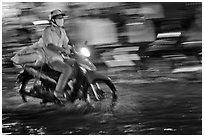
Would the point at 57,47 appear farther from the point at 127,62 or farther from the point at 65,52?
the point at 127,62

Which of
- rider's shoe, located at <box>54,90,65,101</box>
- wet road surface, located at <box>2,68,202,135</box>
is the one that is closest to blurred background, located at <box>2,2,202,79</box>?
wet road surface, located at <box>2,68,202,135</box>

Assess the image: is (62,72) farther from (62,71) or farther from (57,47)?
(57,47)

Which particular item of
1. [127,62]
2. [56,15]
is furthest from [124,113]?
[56,15]

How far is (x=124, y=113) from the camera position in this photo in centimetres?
165

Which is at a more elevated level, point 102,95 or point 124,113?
point 102,95

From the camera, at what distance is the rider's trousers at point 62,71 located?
1.67 m

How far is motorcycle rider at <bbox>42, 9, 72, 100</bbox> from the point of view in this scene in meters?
1.65

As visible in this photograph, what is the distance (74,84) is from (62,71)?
0.09m

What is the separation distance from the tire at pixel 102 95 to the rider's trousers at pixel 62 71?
132 millimetres

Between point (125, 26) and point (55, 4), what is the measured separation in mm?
387

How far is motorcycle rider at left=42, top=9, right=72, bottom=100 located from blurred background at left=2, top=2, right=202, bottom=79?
0.10 ft

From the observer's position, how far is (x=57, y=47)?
65.2 inches

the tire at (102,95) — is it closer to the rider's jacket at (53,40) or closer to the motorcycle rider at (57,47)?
the motorcycle rider at (57,47)

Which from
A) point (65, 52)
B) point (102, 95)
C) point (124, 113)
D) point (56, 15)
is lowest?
point (124, 113)
